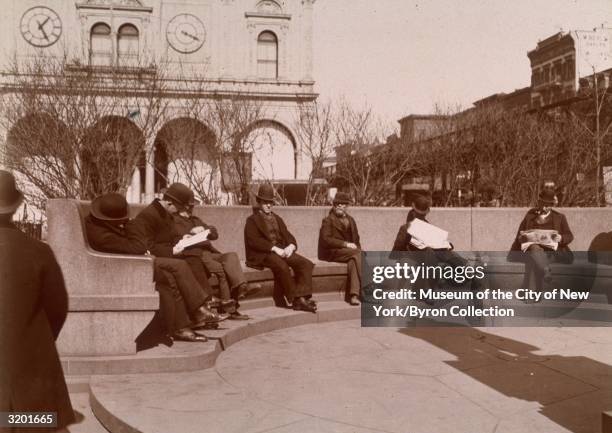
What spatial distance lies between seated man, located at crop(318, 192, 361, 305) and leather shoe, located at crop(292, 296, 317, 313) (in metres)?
0.87

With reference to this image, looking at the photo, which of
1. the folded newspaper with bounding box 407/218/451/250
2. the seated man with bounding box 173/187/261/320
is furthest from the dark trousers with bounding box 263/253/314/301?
the folded newspaper with bounding box 407/218/451/250

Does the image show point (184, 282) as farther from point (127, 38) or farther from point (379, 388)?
point (127, 38)

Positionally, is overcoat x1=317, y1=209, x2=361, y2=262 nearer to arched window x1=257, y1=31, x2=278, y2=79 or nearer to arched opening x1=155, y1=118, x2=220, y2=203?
arched opening x1=155, y1=118, x2=220, y2=203

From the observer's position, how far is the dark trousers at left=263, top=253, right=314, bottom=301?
8.09 metres

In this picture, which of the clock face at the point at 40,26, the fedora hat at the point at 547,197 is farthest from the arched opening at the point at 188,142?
the fedora hat at the point at 547,197

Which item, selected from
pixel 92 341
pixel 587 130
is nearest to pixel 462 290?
pixel 92 341

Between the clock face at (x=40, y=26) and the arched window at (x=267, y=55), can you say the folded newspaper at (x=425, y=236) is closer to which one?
the clock face at (x=40, y=26)

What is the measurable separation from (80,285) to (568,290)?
648cm

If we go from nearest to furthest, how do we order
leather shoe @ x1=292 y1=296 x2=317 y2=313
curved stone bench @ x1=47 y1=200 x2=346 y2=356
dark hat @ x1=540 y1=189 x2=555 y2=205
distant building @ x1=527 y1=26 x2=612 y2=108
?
curved stone bench @ x1=47 y1=200 x2=346 y2=356, leather shoe @ x1=292 y1=296 x2=317 y2=313, dark hat @ x1=540 y1=189 x2=555 y2=205, distant building @ x1=527 y1=26 x2=612 y2=108

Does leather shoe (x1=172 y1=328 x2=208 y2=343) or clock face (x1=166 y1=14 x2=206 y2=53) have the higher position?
clock face (x1=166 y1=14 x2=206 y2=53)

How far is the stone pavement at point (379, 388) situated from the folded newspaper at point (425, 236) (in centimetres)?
184

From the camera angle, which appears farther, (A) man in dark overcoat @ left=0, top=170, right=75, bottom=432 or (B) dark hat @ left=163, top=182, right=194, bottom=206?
(B) dark hat @ left=163, top=182, right=194, bottom=206

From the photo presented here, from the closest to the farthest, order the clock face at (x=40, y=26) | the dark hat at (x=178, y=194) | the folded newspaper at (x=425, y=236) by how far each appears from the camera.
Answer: the dark hat at (x=178, y=194)
the folded newspaper at (x=425, y=236)
the clock face at (x=40, y=26)

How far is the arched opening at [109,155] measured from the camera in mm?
15746
